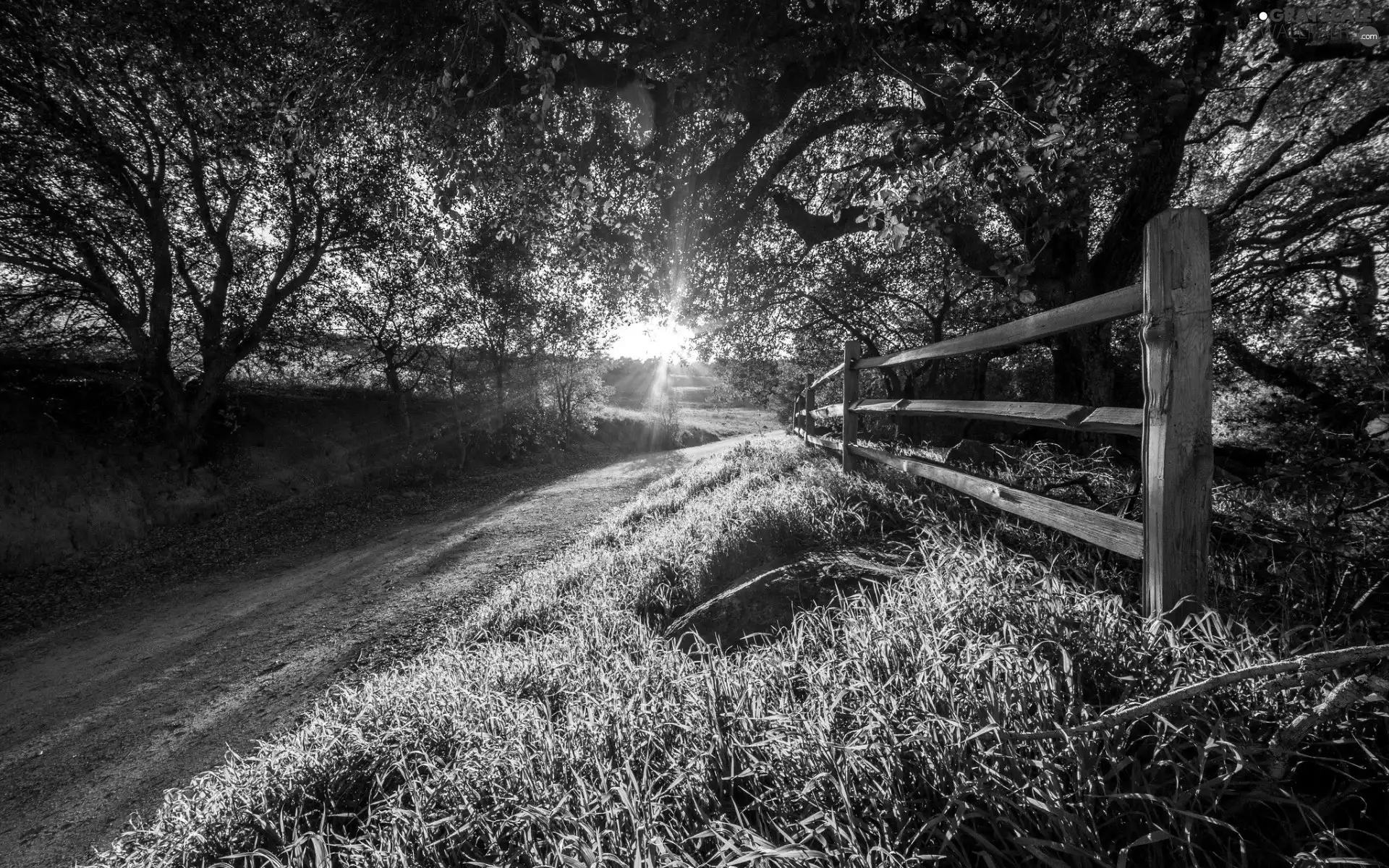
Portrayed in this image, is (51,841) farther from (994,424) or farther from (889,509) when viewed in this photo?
(994,424)

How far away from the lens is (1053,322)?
7.64 feet

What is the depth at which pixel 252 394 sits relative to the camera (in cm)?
1084

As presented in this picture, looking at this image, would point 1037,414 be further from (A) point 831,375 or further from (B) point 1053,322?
(A) point 831,375

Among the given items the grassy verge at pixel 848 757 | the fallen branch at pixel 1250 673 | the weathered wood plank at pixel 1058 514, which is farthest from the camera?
the weathered wood plank at pixel 1058 514

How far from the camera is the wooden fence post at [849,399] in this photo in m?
5.20

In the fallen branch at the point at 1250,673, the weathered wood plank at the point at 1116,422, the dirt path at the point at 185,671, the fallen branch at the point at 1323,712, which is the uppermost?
the weathered wood plank at the point at 1116,422

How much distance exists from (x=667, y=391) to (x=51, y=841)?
22.9m

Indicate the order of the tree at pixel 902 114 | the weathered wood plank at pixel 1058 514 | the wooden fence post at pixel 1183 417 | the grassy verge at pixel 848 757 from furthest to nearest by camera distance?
the tree at pixel 902 114, the weathered wood plank at pixel 1058 514, the wooden fence post at pixel 1183 417, the grassy verge at pixel 848 757

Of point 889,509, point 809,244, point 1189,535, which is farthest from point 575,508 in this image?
point 1189,535

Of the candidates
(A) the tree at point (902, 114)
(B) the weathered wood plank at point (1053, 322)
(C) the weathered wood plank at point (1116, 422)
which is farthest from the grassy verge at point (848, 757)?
(A) the tree at point (902, 114)

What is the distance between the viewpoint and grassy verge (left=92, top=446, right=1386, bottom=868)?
1100mm

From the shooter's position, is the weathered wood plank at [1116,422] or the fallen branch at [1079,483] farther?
the fallen branch at [1079,483]

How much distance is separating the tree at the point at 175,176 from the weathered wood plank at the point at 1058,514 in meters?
5.32

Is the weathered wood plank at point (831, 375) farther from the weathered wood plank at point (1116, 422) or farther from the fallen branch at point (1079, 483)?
the weathered wood plank at point (1116, 422)
